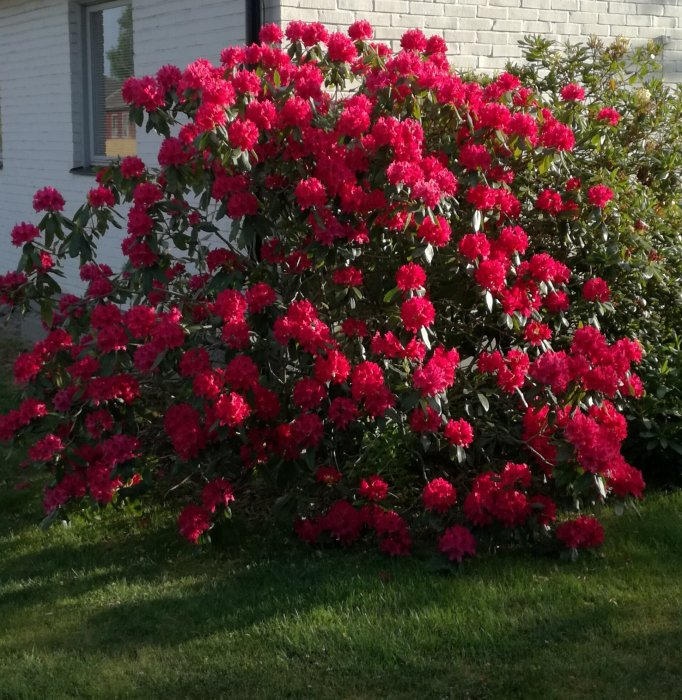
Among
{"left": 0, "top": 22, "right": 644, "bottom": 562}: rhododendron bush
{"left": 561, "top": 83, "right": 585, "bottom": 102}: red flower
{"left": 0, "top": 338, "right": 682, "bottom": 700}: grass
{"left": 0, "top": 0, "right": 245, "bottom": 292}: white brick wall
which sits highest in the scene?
{"left": 0, "top": 0, "right": 245, "bottom": 292}: white brick wall

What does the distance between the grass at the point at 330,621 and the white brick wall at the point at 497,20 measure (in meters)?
3.38

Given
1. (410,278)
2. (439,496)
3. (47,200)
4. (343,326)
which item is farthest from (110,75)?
(439,496)

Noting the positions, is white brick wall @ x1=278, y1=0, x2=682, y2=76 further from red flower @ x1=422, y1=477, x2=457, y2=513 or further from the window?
red flower @ x1=422, y1=477, x2=457, y2=513

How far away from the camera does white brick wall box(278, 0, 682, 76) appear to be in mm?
6238

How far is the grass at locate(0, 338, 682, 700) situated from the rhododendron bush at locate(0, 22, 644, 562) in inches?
8.0

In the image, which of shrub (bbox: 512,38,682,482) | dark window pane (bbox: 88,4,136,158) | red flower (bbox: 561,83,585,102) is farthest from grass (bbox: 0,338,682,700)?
dark window pane (bbox: 88,4,136,158)

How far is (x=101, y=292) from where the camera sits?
183 inches

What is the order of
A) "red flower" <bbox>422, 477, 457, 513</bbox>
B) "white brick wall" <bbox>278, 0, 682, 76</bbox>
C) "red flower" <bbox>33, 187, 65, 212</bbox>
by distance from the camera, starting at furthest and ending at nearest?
"white brick wall" <bbox>278, 0, 682, 76</bbox> → "red flower" <bbox>33, 187, 65, 212</bbox> → "red flower" <bbox>422, 477, 457, 513</bbox>

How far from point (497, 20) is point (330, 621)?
4797 mm

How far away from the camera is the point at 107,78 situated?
29.6ft

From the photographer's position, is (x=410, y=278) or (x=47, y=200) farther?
(x=47, y=200)

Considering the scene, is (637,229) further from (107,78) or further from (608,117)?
(107,78)

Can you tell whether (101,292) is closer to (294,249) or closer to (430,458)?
(294,249)

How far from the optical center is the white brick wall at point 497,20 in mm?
6238
